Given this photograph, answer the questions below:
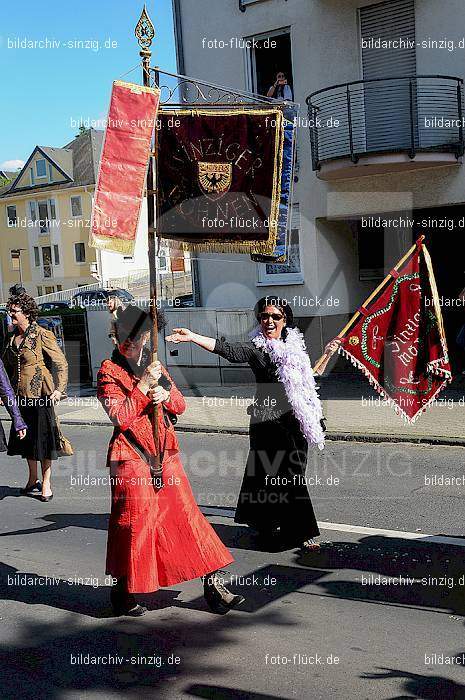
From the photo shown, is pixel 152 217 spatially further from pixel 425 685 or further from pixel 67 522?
pixel 67 522

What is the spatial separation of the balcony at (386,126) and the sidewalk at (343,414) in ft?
13.7

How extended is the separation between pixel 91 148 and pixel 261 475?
54379 mm

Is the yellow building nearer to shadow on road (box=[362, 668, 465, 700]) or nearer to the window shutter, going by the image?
the window shutter

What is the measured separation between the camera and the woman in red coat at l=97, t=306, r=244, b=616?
5.02 metres

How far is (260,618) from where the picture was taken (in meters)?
5.10

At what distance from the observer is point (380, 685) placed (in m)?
4.13

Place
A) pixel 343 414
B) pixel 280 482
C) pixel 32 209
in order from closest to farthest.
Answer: pixel 280 482 → pixel 343 414 → pixel 32 209

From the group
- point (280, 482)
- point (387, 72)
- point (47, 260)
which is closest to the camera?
point (280, 482)

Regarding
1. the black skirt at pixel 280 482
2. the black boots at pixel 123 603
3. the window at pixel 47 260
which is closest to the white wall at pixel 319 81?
the black skirt at pixel 280 482

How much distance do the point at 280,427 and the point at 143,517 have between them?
170 centimetres

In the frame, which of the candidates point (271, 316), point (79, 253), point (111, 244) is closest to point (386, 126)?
point (271, 316)

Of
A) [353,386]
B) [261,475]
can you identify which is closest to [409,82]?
[353,386]

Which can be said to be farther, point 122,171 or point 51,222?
point 51,222

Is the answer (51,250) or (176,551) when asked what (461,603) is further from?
(51,250)
